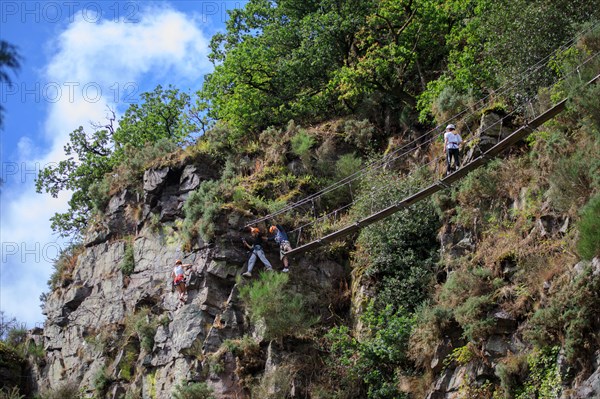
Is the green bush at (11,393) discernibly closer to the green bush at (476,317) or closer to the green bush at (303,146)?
the green bush at (303,146)

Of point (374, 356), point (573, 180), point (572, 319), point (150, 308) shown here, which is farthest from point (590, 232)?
point (150, 308)

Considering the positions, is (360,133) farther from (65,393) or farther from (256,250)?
(65,393)

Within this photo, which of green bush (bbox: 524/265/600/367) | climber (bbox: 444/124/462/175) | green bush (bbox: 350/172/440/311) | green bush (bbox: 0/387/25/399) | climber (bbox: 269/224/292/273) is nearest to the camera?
green bush (bbox: 524/265/600/367)

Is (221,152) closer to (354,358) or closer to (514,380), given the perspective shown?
(354,358)

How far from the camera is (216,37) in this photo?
3241 centimetres

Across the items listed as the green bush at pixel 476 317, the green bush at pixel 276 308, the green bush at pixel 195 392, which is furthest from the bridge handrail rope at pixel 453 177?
the green bush at pixel 195 392

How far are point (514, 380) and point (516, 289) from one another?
213 centimetres

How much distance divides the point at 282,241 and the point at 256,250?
0.75 metres

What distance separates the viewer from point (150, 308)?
2386 cm

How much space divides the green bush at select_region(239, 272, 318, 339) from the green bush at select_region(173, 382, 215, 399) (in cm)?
194

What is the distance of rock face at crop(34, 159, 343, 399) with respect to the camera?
21516 mm

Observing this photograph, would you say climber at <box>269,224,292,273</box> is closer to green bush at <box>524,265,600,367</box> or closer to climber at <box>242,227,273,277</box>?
climber at <box>242,227,273,277</box>

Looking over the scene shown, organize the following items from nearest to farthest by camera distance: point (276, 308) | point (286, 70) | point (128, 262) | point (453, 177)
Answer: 1. point (453, 177)
2. point (276, 308)
3. point (128, 262)
4. point (286, 70)

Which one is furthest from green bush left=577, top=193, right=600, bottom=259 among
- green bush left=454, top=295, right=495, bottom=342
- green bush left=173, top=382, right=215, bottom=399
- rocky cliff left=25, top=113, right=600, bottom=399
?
green bush left=173, top=382, right=215, bottom=399
